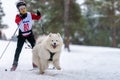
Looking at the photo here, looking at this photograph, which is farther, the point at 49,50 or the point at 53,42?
the point at 49,50

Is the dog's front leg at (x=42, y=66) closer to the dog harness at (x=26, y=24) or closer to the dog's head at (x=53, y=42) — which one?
the dog's head at (x=53, y=42)

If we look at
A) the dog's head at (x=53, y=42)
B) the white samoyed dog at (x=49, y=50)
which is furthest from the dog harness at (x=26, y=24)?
the dog's head at (x=53, y=42)

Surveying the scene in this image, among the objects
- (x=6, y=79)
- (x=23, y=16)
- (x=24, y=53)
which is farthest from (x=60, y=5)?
(x=6, y=79)

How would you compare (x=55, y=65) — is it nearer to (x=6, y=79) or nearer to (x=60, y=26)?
(x=6, y=79)

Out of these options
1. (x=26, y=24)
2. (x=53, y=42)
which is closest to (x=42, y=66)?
(x=53, y=42)

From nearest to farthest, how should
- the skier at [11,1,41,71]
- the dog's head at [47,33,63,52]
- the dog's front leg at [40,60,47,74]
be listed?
the dog's head at [47,33,63,52], the dog's front leg at [40,60,47,74], the skier at [11,1,41,71]

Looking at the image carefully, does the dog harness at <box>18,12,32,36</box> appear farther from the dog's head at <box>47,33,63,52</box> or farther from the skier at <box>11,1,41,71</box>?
the dog's head at <box>47,33,63,52</box>

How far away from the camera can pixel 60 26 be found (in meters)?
36.7

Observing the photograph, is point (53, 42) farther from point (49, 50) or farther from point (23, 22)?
point (23, 22)

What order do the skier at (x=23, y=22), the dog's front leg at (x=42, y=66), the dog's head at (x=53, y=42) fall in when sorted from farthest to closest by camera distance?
the skier at (x=23, y=22)
the dog's front leg at (x=42, y=66)
the dog's head at (x=53, y=42)

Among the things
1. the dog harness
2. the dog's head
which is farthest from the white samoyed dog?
the dog harness

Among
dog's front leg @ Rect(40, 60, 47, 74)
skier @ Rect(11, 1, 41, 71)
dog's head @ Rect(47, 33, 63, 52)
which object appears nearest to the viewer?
dog's head @ Rect(47, 33, 63, 52)

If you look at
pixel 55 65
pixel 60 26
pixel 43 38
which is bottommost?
pixel 60 26

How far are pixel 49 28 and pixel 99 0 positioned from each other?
24.8 feet
